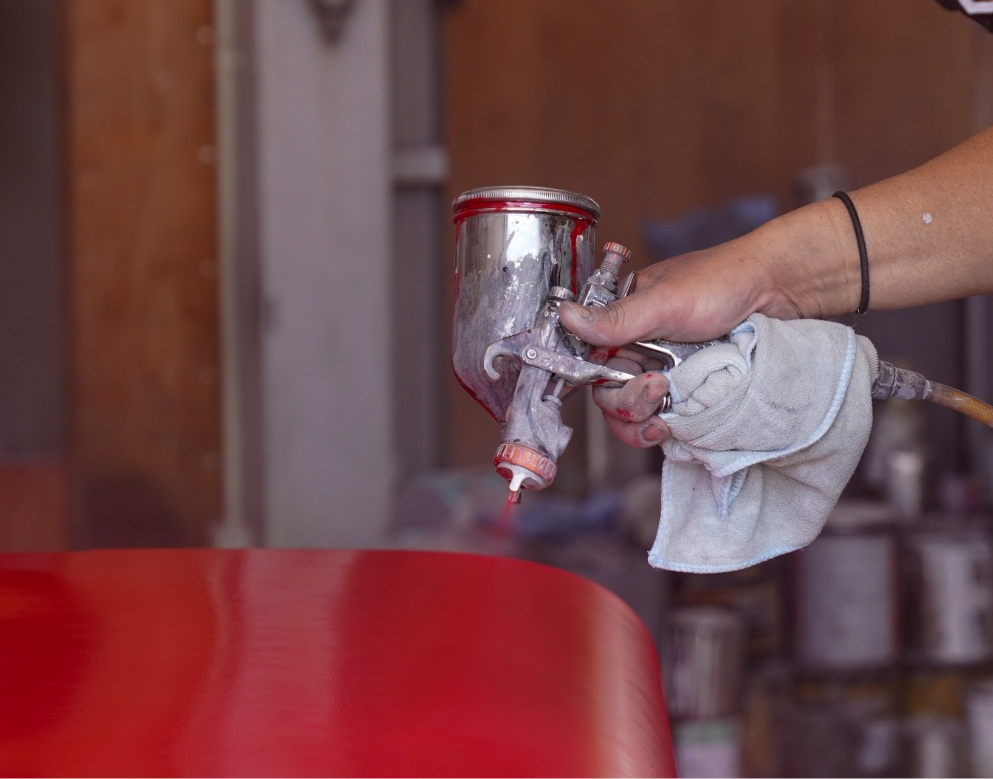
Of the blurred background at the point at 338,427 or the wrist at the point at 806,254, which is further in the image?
the blurred background at the point at 338,427

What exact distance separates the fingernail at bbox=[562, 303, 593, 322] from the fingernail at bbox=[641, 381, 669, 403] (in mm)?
78

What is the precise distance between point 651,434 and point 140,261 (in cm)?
159

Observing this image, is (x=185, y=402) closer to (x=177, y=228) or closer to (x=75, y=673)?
(x=177, y=228)

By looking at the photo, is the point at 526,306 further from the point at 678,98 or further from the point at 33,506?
the point at 678,98

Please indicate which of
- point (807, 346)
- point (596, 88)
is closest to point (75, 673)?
point (807, 346)

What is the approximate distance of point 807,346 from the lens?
848 millimetres

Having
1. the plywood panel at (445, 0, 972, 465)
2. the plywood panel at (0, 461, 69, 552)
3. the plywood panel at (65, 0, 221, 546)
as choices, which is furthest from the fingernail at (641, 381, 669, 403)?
the plywood panel at (445, 0, 972, 465)

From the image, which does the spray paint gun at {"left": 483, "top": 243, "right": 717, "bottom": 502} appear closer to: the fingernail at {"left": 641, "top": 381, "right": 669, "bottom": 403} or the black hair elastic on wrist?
the fingernail at {"left": 641, "top": 381, "right": 669, "bottom": 403}

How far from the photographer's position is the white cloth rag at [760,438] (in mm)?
833

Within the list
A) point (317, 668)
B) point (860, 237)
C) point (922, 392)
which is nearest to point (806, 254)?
point (860, 237)

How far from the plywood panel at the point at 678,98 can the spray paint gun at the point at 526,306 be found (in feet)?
6.62

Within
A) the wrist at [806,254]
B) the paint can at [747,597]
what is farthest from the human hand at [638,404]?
the paint can at [747,597]

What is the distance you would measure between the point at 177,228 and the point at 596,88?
1343 mm

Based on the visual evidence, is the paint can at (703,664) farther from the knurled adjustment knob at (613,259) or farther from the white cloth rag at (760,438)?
the knurled adjustment knob at (613,259)
